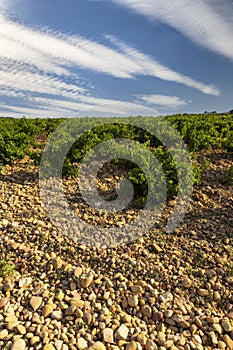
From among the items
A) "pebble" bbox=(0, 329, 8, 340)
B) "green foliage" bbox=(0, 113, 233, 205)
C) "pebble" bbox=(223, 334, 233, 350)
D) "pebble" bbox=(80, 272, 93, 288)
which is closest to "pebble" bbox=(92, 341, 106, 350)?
"pebble" bbox=(80, 272, 93, 288)

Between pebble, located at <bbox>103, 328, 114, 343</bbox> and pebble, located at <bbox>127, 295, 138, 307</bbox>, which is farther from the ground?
pebble, located at <bbox>127, 295, 138, 307</bbox>

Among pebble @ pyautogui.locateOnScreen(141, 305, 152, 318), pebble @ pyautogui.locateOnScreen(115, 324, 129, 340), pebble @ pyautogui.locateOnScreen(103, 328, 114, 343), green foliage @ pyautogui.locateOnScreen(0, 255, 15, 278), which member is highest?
pebble @ pyautogui.locateOnScreen(141, 305, 152, 318)

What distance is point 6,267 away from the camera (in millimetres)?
3889

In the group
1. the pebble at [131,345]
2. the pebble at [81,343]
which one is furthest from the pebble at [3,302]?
the pebble at [131,345]

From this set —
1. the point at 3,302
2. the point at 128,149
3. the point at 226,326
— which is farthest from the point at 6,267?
the point at 128,149

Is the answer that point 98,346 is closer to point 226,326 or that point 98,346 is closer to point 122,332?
point 122,332

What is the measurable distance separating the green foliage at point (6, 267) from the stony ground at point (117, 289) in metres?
0.01

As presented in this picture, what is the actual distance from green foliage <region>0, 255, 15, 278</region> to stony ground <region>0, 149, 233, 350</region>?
0.01 metres

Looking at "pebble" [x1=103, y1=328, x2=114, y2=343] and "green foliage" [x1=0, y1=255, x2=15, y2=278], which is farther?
"green foliage" [x1=0, y1=255, x2=15, y2=278]

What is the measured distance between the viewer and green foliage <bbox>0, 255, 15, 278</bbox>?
382 cm

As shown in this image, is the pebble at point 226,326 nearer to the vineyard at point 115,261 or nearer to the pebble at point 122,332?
the vineyard at point 115,261

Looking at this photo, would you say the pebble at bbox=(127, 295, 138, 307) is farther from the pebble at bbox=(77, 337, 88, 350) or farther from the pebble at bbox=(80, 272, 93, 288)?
the pebble at bbox=(77, 337, 88, 350)

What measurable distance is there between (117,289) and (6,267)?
1504 millimetres

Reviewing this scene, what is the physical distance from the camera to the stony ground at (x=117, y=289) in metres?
3.17
